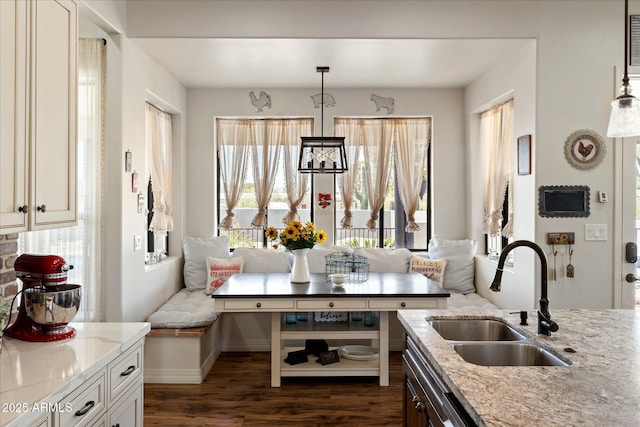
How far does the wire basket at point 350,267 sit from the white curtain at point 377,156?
0.88 metres

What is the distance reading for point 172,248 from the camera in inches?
175

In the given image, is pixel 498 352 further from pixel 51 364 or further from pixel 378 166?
pixel 378 166

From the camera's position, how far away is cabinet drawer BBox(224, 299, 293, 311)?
10.3ft

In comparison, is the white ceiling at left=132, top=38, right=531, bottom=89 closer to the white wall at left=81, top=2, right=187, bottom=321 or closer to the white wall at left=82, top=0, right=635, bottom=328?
the white wall at left=82, top=0, right=635, bottom=328

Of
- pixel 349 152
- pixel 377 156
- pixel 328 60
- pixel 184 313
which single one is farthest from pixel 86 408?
pixel 377 156

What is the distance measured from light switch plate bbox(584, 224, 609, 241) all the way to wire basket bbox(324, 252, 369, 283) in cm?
173

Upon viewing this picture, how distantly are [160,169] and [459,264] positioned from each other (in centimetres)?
309

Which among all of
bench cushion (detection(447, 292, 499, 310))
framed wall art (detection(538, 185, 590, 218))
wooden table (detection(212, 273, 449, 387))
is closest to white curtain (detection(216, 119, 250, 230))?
wooden table (detection(212, 273, 449, 387))

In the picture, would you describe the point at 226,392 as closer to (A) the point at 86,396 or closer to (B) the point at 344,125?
(A) the point at 86,396

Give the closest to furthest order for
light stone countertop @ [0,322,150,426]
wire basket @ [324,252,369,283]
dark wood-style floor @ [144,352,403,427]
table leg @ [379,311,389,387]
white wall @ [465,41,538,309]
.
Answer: light stone countertop @ [0,322,150,426] < dark wood-style floor @ [144,352,403,427] < white wall @ [465,41,538,309] < table leg @ [379,311,389,387] < wire basket @ [324,252,369,283]

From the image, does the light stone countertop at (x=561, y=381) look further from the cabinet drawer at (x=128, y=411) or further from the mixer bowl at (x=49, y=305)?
the mixer bowl at (x=49, y=305)

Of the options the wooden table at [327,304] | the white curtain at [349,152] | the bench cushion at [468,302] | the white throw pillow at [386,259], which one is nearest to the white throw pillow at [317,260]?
the white throw pillow at [386,259]

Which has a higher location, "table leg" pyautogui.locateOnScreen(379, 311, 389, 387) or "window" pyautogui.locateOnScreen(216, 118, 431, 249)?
"window" pyautogui.locateOnScreen(216, 118, 431, 249)

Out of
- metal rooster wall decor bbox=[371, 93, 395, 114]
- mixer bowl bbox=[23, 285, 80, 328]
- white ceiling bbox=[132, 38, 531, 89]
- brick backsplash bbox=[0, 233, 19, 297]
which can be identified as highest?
white ceiling bbox=[132, 38, 531, 89]
